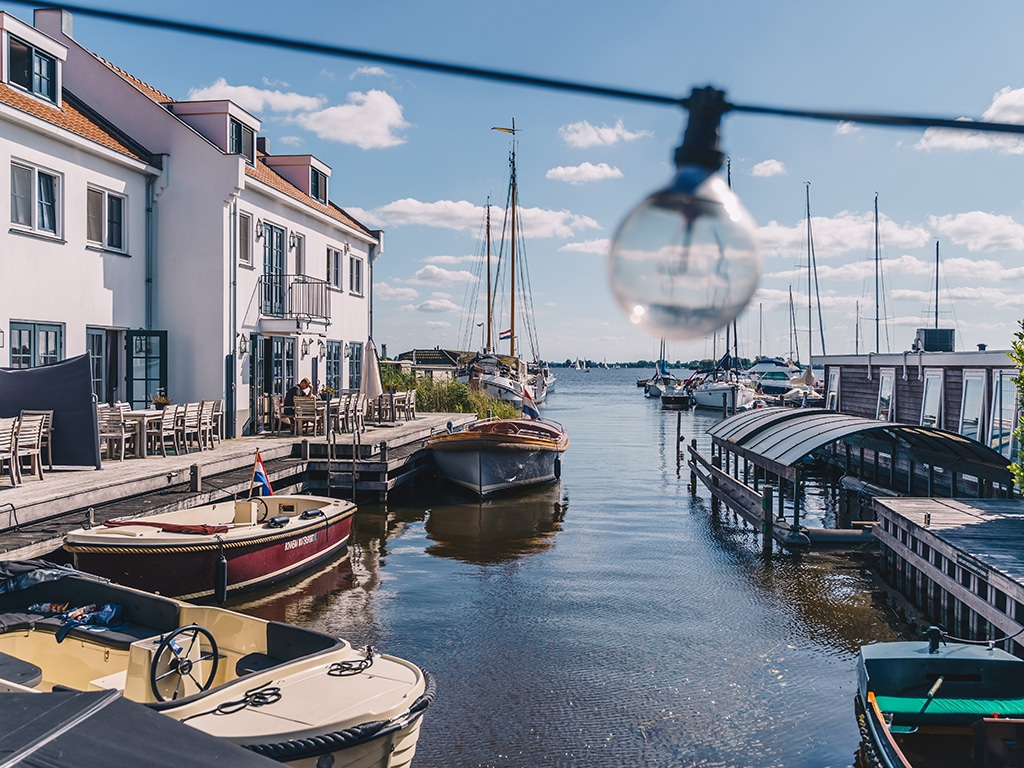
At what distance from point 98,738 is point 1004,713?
23.3 feet

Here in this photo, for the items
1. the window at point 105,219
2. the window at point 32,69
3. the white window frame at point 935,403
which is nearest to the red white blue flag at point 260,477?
the window at point 105,219

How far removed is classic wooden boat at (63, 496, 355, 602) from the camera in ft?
37.3

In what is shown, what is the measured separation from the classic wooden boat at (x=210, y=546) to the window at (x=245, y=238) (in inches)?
382

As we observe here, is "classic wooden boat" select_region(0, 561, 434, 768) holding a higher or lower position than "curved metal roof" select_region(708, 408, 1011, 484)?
lower

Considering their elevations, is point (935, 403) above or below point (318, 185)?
below

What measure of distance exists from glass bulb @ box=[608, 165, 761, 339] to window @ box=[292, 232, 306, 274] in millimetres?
24829

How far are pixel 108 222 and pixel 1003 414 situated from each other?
759 inches

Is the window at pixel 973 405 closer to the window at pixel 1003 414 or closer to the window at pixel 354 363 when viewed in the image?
the window at pixel 1003 414

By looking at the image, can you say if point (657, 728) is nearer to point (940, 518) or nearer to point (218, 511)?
point (940, 518)

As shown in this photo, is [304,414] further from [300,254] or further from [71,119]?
[71,119]

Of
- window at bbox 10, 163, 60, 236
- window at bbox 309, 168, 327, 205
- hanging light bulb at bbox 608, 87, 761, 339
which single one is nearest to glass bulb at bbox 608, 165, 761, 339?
hanging light bulb at bbox 608, 87, 761, 339

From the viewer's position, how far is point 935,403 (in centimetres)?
2103

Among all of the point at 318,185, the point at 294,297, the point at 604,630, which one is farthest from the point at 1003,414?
the point at 318,185

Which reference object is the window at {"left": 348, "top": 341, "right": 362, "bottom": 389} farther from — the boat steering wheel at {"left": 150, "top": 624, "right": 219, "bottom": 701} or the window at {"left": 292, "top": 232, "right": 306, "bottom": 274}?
the boat steering wheel at {"left": 150, "top": 624, "right": 219, "bottom": 701}
